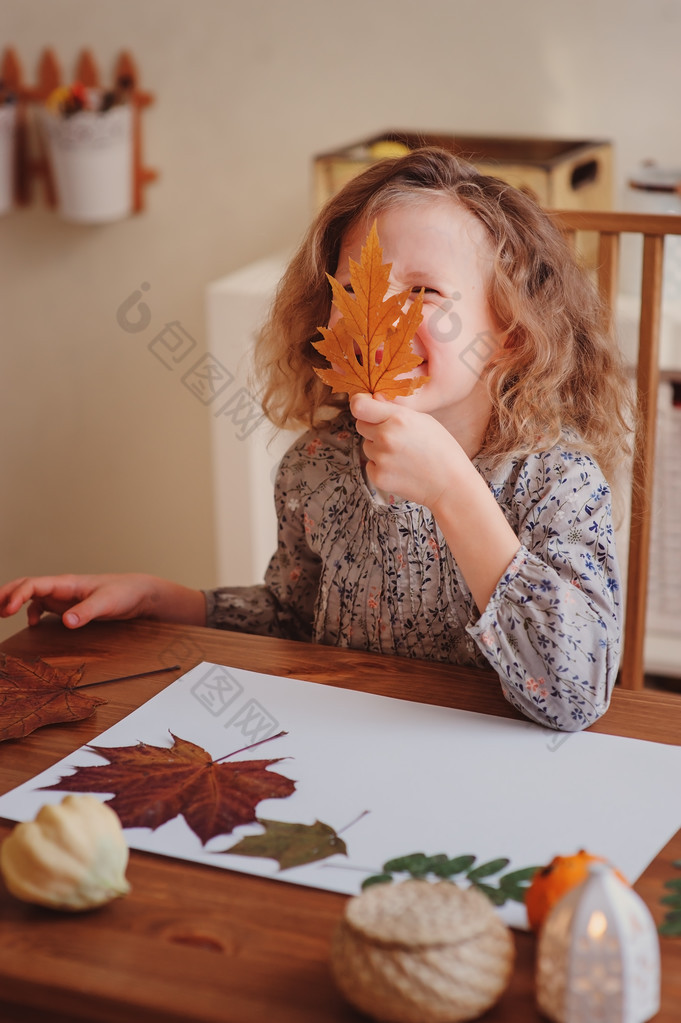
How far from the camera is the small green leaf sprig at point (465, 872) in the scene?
1.95 ft

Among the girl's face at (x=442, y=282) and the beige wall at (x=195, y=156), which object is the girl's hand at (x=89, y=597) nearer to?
the girl's face at (x=442, y=282)

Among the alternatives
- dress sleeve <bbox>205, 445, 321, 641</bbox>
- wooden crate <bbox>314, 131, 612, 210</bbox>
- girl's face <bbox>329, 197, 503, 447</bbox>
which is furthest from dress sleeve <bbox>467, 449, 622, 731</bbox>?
wooden crate <bbox>314, 131, 612, 210</bbox>

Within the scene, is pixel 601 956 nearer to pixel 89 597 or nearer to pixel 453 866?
pixel 453 866

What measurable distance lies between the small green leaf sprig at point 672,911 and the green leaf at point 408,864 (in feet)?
0.43

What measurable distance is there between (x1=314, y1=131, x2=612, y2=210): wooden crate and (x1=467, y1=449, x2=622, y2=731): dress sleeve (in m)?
0.81

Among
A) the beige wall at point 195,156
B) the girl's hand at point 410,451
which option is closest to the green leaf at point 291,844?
the girl's hand at point 410,451

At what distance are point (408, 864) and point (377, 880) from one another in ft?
0.08

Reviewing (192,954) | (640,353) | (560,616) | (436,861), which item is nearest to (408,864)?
(436,861)

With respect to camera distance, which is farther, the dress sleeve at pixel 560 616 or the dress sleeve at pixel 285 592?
the dress sleeve at pixel 285 592

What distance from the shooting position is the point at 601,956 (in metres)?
0.48

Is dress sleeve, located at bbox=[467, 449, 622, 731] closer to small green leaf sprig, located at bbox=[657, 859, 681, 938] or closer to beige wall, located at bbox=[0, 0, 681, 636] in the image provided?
small green leaf sprig, located at bbox=[657, 859, 681, 938]

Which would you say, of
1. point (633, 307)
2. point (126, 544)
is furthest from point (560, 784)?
point (126, 544)

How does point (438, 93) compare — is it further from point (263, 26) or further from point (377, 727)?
point (377, 727)

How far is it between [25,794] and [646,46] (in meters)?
1.70
